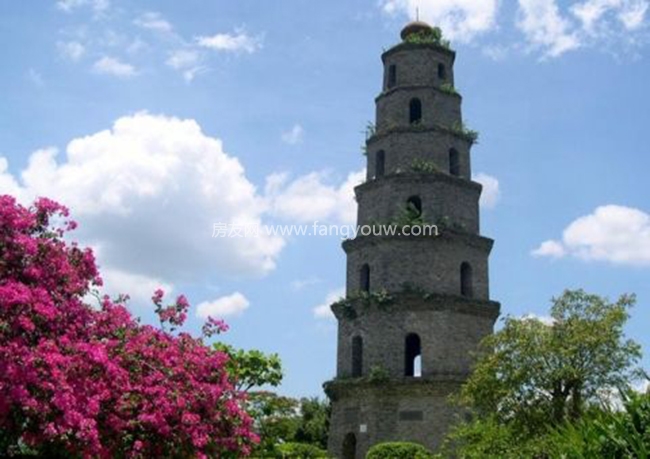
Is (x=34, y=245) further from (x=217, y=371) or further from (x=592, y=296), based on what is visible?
(x=592, y=296)

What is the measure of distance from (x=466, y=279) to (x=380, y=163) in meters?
6.28

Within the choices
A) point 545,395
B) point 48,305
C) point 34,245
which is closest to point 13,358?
point 48,305

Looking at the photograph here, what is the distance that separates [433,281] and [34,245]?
20.0 metres

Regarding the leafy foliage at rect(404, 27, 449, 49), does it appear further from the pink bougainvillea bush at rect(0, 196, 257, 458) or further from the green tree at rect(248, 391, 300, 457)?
the pink bougainvillea bush at rect(0, 196, 257, 458)

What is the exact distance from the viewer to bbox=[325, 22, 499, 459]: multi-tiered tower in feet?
96.3

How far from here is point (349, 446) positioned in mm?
30406

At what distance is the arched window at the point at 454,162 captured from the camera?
3388cm

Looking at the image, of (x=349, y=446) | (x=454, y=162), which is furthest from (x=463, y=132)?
(x=349, y=446)

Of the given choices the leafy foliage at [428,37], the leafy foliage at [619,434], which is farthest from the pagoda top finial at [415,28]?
the leafy foliage at [619,434]

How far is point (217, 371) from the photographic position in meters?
14.6

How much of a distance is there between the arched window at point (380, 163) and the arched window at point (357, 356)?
7252 millimetres

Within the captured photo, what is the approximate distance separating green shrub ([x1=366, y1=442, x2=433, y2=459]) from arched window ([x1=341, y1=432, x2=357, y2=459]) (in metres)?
3.24

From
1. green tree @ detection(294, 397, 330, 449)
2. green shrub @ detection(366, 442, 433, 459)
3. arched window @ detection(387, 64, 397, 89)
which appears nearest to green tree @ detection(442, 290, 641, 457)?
green shrub @ detection(366, 442, 433, 459)

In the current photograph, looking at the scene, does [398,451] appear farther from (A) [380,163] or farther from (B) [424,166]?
(A) [380,163]
